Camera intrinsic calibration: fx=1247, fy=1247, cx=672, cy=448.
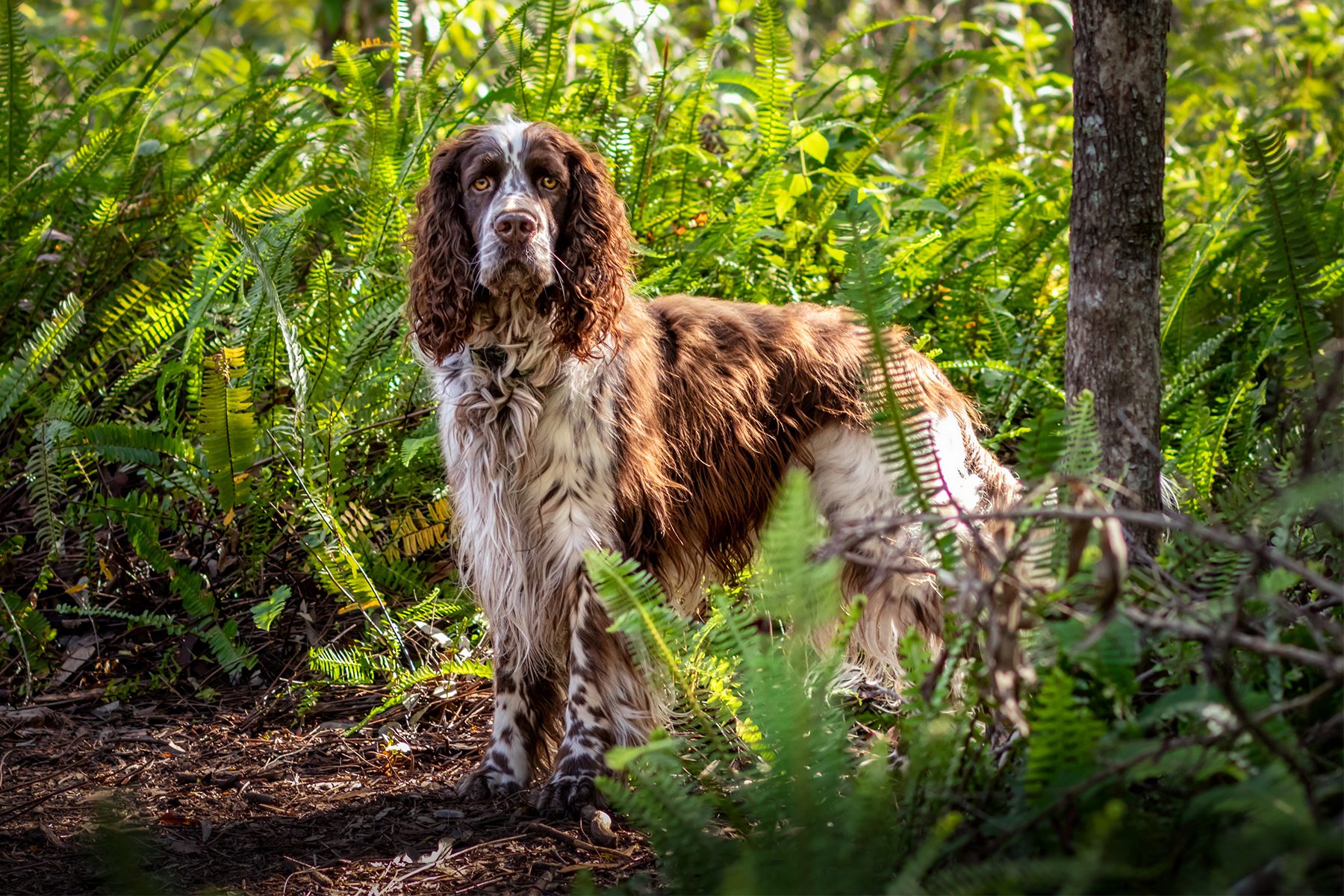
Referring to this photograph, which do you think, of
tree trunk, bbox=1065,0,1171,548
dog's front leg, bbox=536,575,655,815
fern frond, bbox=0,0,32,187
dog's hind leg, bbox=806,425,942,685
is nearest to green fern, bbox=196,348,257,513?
dog's front leg, bbox=536,575,655,815

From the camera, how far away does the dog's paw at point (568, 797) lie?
10.8ft

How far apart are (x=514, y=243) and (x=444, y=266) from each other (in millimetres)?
259

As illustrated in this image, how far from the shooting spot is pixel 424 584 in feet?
14.3

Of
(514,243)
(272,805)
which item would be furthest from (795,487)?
(272,805)

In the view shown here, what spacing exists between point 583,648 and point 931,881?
1870 mm

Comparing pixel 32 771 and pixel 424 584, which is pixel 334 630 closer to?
pixel 424 584

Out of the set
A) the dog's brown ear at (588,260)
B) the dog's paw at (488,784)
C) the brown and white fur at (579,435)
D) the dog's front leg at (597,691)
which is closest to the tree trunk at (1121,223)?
the brown and white fur at (579,435)

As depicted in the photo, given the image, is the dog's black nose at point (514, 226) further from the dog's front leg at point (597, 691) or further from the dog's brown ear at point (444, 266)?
the dog's front leg at point (597, 691)

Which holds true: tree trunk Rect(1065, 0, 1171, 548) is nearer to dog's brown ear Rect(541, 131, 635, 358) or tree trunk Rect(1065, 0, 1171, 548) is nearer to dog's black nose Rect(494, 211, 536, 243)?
dog's brown ear Rect(541, 131, 635, 358)

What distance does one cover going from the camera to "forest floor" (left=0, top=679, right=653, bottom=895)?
2.81 meters

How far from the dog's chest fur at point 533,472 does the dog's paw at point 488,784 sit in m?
0.35

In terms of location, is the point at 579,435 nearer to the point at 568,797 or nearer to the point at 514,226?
the point at 514,226

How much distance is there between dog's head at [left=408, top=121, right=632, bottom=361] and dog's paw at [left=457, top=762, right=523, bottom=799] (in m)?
1.22

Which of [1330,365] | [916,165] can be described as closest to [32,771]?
[1330,365]
